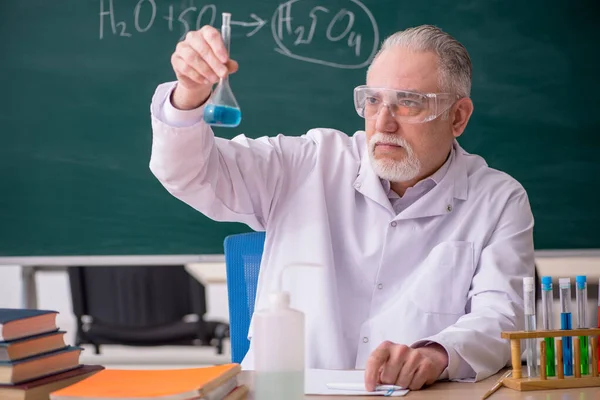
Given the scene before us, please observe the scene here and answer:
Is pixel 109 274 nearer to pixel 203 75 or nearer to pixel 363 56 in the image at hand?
pixel 363 56

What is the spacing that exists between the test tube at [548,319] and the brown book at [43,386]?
75 centimetres

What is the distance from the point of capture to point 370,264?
1.91 m

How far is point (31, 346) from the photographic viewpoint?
1.21 meters

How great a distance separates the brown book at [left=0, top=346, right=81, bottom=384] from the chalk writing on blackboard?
94.1 inches

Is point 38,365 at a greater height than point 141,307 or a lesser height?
greater

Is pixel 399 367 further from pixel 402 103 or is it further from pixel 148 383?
pixel 402 103

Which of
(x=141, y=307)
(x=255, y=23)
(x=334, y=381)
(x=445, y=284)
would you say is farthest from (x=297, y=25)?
(x=334, y=381)

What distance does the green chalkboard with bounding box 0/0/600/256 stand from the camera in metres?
3.40

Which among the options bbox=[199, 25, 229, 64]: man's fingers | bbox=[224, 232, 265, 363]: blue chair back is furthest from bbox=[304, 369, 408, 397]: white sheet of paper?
bbox=[199, 25, 229, 64]: man's fingers

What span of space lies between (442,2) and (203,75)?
215cm

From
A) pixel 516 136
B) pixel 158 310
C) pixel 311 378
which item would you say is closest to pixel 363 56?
pixel 516 136

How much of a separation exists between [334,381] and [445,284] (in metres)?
0.52

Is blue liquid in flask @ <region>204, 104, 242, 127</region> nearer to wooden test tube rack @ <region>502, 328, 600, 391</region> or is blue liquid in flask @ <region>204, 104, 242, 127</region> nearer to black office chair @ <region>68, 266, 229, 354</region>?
wooden test tube rack @ <region>502, 328, 600, 391</region>

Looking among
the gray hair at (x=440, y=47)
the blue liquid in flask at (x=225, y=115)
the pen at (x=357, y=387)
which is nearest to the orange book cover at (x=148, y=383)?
the pen at (x=357, y=387)
